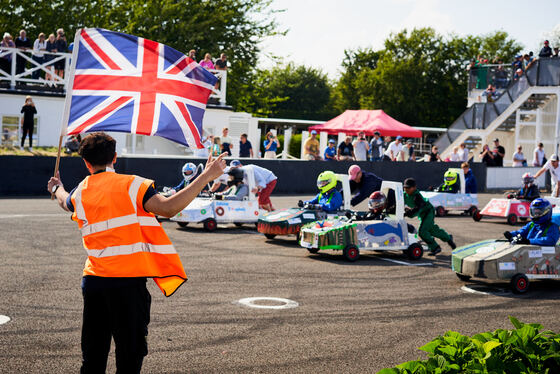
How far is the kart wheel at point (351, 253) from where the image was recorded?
1384cm

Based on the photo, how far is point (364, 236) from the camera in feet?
46.8

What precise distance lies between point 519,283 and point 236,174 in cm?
872

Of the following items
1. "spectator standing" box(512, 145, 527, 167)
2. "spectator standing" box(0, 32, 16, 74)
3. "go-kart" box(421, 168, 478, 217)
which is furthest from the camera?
"spectator standing" box(512, 145, 527, 167)

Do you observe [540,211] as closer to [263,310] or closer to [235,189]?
[263,310]

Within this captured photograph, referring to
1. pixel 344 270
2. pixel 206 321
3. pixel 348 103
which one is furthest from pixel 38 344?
pixel 348 103

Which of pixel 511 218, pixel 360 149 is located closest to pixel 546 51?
pixel 360 149

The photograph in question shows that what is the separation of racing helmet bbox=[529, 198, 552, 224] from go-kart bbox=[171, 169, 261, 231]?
7765 mm

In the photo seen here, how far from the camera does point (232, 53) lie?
144ft

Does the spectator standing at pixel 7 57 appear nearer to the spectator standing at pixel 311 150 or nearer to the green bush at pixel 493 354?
the spectator standing at pixel 311 150

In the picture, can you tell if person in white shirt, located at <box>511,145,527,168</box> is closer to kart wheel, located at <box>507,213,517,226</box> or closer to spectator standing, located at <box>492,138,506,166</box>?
spectator standing, located at <box>492,138,506,166</box>

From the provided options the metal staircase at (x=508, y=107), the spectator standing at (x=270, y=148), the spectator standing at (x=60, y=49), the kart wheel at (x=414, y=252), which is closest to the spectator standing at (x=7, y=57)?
the spectator standing at (x=60, y=49)

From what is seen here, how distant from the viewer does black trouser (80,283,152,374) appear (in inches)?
195

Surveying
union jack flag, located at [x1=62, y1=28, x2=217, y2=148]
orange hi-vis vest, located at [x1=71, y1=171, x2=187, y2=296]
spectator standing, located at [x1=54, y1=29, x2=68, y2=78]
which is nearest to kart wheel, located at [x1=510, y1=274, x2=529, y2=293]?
union jack flag, located at [x1=62, y1=28, x2=217, y2=148]

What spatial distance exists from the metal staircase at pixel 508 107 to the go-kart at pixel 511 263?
27.2 meters
